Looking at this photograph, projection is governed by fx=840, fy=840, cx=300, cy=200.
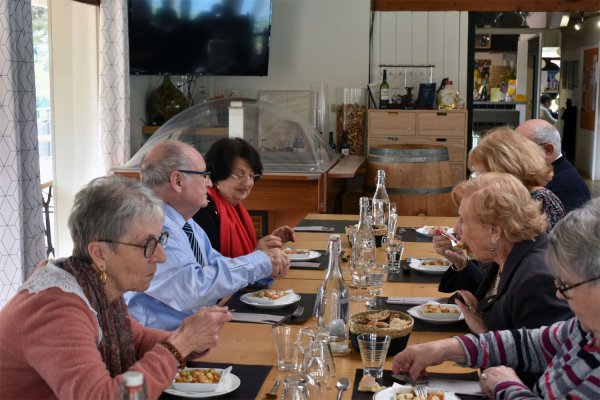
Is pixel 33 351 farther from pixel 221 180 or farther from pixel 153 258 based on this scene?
pixel 221 180

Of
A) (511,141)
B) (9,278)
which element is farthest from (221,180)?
(9,278)

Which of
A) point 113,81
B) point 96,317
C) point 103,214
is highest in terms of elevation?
point 113,81

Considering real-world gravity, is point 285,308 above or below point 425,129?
below

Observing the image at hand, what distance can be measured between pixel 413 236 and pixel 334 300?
2079mm

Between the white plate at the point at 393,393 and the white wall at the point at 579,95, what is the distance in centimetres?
1182

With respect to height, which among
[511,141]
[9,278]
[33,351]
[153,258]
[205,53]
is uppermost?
[205,53]

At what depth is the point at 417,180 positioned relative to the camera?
650cm

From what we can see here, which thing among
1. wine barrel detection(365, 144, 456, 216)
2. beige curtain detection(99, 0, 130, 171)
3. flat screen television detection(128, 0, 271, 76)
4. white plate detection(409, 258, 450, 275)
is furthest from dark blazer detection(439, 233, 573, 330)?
flat screen television detection(128, 0, 271, 76)

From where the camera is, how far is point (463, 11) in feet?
26.0

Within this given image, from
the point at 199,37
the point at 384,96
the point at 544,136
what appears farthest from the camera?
the point at 384,96

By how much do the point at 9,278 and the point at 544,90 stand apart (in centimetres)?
1474

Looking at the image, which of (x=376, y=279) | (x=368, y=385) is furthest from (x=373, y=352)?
(x=376, y=279)

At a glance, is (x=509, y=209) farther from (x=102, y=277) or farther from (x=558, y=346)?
(x=102, y=277)

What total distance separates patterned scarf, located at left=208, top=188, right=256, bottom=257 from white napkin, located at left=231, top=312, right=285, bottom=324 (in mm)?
1029
